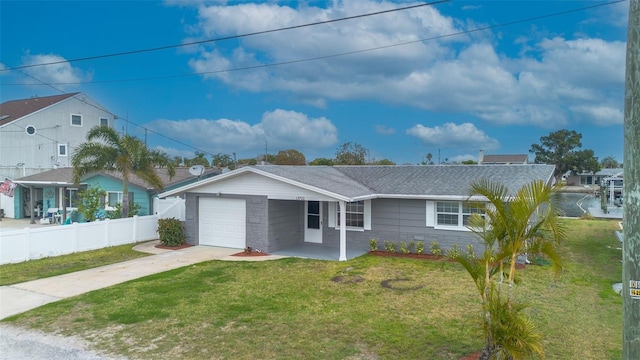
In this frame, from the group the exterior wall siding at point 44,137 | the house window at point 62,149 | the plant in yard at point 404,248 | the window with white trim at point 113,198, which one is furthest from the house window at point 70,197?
the plant in yard at point 404,248

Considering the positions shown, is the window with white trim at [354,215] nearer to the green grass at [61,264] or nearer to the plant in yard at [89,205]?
the green grass at [61,264]

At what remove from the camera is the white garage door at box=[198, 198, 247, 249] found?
15539 millimetres

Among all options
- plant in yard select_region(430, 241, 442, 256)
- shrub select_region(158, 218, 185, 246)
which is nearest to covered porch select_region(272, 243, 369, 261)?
plant in yard select_region(430, 241, 442, 256)

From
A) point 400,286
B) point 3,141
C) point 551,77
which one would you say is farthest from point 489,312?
point 3,141

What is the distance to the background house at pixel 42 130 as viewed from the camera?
3014cm

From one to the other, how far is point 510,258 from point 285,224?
1073 centimetres

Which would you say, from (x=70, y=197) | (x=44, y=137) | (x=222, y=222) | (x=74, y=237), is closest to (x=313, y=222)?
(x=222, y=222)

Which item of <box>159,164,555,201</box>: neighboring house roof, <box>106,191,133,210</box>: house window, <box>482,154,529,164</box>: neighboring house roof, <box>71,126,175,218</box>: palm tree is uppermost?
<box>482,154,529,164</box>: neighboring house roof

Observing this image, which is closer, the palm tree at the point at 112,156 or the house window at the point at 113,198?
the palm tree at the point at 112,156

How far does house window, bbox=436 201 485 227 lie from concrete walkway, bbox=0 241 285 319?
19.0ft

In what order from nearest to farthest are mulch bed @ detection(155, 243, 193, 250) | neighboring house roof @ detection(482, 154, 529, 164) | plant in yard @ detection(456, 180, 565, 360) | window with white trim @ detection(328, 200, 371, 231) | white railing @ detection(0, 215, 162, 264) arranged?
plant in yard @ detection(456, 180, 565, 360)
white railing @ detection(0, 215, 162, 264)
window with white trim @ detection(328, 200, 371, 231)
mulch bed @ detection(155, 243, 193, 250)
neighboring house roof @ detection(482, 154, 529, 164)

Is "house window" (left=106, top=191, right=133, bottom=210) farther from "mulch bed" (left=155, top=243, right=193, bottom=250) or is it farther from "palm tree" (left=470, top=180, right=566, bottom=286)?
"palm tree" (left=470, top=180, right=566, bottom=286)

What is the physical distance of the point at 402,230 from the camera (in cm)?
1466

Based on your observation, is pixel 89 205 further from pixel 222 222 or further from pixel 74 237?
pixel 222 222
